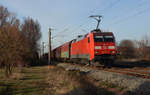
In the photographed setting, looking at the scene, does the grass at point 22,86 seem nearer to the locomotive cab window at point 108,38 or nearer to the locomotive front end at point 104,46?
the locomotive front end at point 104,46

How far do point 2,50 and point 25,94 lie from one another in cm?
559

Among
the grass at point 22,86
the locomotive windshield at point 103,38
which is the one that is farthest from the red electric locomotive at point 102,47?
the grass at point 22,86

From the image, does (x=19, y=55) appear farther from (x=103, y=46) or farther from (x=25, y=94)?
(x=103, y=46)

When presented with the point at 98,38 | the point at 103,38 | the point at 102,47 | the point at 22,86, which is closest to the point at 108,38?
the point at 103,38

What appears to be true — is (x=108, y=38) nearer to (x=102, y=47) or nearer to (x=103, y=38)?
(x=103, y=38)

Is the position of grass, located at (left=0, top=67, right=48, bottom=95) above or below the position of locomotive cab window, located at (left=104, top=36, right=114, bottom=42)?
below

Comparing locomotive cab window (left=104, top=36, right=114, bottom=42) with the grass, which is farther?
locomotive cab window (left=104, top=36, right=114, bottom=42)

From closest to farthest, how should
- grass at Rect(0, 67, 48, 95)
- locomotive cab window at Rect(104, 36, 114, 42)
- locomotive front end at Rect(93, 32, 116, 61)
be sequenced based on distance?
grass at Rect(0, 67, 48, 95) → locomotive front end at Rect(93, 32, 116, 61) → locomotive cab window at Rect(104, 36, 114, 42)

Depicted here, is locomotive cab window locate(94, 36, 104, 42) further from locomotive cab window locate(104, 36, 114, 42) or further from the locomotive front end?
locomotive cab window locate(104, 36, 114, 42)

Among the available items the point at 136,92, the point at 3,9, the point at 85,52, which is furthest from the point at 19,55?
the point at 3,9

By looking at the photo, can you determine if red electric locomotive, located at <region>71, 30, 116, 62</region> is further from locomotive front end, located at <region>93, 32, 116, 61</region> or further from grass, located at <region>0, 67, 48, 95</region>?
grass, located at <region>0, 67, 48, 95</region>

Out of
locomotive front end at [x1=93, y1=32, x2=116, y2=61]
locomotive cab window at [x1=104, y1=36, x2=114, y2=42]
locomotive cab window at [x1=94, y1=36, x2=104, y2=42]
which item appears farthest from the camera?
locomotive cab window at [x1=104, y1=36, x2=114, y2=42]

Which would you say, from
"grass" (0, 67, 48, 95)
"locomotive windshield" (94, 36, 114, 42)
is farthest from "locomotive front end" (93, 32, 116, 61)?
"grass" (0, 67, 48, 95)

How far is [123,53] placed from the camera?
4822 cm
